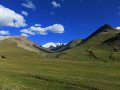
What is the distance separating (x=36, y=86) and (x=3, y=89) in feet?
28.9

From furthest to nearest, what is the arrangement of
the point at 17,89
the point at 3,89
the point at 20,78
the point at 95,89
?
1. the point at 20,78
2. the point at 95,89
3. the point at 17,89
4. the point at 3,89

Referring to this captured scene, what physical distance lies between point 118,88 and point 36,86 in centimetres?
1113

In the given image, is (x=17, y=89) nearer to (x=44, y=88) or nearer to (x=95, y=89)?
(x=44, y=88)

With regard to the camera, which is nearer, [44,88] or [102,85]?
[44,88]

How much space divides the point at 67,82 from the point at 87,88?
4.76 m

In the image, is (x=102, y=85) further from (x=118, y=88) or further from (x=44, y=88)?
(x=44, y=88)

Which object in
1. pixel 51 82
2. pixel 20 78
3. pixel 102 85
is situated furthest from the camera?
pixel 20 78

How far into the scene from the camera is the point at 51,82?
4341cm

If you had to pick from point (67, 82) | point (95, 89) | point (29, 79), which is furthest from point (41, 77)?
point (95, 89)

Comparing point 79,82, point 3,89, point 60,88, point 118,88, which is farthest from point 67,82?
point 3,89

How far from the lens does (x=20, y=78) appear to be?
46.6 metres

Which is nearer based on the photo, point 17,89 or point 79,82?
point 17,89

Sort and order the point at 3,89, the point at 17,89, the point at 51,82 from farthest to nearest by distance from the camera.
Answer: the point at 51,82
the point at 17,89
the point at 3,89

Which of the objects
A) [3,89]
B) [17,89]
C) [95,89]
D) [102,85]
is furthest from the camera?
[102,85]
